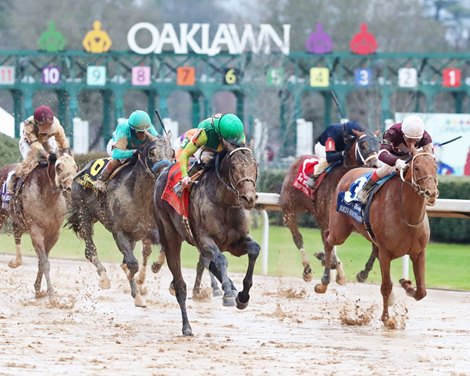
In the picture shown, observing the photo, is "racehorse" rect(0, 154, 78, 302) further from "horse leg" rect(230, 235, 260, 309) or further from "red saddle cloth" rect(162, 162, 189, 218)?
"horse leg" rect(230, 235, 260, 309)

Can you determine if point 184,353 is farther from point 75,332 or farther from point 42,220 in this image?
point 42,220

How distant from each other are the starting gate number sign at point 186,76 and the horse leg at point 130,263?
81.8 ft

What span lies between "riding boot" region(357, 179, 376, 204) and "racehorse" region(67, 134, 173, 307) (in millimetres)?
1683

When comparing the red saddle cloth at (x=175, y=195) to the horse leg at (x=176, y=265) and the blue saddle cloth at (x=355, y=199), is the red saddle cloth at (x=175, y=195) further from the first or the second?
the blue saddle cloth at (x=355, y=199)

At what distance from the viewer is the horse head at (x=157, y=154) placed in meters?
11.6

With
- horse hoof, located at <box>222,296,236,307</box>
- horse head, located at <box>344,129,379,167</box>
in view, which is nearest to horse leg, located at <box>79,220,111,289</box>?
horse head, located at <box>344,129,379,167</box>

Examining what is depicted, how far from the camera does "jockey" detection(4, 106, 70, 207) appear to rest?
41.9 ft

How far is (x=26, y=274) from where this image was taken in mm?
15180

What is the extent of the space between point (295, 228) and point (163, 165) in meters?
3.40

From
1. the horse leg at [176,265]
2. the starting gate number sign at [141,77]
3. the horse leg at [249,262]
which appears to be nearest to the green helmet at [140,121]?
the horse leg at [176,265]

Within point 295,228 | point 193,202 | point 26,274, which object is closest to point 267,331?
point 193,202

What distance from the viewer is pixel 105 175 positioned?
1247 cm

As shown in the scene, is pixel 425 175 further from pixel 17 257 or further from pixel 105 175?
pixel 17 257

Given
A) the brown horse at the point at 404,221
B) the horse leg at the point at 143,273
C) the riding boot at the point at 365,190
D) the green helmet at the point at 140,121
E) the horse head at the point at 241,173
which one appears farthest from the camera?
the horse leg at the point at 143,273
